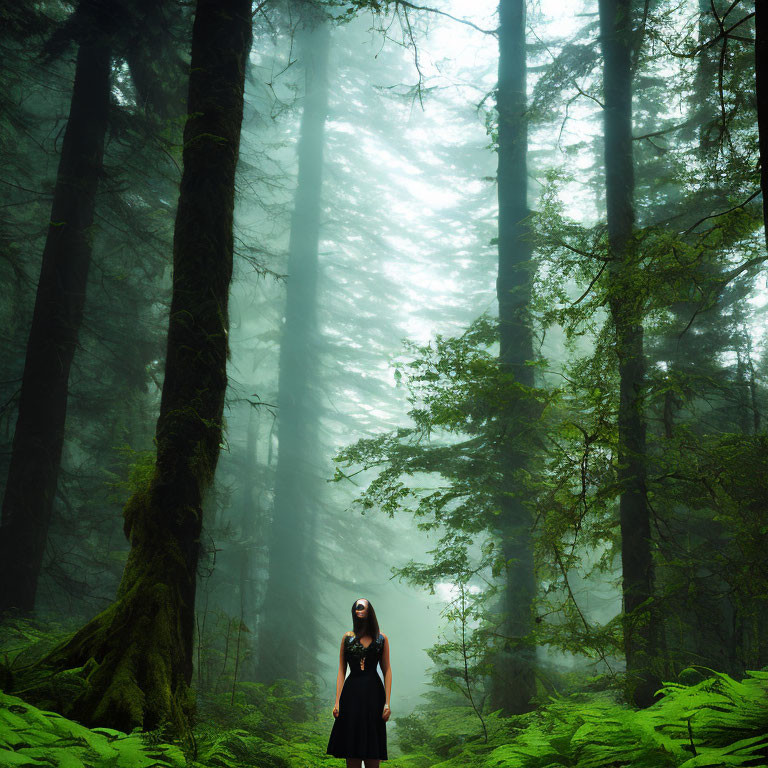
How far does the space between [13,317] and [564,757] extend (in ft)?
38.5

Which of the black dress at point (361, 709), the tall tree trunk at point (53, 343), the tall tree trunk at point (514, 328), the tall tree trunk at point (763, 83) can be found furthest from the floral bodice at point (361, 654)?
the tall tree trunk at point (53, 343)

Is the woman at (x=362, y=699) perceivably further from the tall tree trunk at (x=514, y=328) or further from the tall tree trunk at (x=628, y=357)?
the tall tree trunk at (x=628, y=357)

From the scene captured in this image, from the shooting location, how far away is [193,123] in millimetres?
4992

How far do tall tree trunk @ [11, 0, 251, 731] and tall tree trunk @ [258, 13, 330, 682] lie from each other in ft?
38.5

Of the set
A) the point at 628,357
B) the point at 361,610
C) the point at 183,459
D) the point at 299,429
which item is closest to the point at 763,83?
the point at 628,357

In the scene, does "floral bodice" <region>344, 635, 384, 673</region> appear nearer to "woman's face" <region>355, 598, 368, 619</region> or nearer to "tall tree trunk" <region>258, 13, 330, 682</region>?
"woman's face" <region>355, 598, 368, 619</region>

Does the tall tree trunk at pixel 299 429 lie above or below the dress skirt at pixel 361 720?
above

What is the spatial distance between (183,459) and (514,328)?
21.9ft

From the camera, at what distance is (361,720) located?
4402 millimetres

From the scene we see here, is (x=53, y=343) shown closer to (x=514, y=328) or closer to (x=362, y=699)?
(x=362, y=699)

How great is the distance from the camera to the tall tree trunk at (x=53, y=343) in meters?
7.09

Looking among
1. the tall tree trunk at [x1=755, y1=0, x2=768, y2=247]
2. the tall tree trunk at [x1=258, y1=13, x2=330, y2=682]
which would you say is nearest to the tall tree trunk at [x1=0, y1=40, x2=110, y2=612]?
the tall tree trunk at [x1=755, y1=0, x2=768, y2=247]

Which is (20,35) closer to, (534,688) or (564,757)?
(564,757)

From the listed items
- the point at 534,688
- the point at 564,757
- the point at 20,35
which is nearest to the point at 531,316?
the point at 534,688
